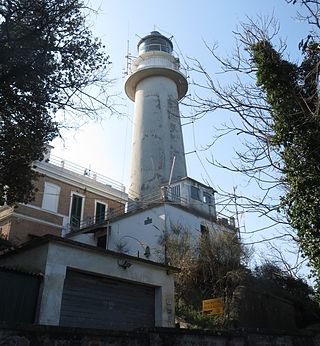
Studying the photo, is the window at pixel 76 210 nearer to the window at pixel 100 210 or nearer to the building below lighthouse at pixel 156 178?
the window at pixel 100 210

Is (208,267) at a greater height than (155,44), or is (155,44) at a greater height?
(155,44)

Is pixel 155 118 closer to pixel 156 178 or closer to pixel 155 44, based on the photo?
pixel 156 178

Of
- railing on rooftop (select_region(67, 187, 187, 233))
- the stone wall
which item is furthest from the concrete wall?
the stone wall

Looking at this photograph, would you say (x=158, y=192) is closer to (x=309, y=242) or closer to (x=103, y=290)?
(x=103, y=290)

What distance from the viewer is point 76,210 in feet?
97.3

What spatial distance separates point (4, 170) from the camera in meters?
12.8

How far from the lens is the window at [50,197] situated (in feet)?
92.0

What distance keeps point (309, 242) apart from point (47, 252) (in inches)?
279

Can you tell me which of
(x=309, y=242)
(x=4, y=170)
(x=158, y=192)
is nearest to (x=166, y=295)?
(x=309, y=242)

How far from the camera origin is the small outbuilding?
38.5 ft

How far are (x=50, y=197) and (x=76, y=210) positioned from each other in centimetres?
221

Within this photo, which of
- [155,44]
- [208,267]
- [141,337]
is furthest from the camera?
[155,44]

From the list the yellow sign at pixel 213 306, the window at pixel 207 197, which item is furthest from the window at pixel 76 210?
the yellow sign at pixel 213 306

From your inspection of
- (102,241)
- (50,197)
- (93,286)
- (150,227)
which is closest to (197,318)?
(93,286)
